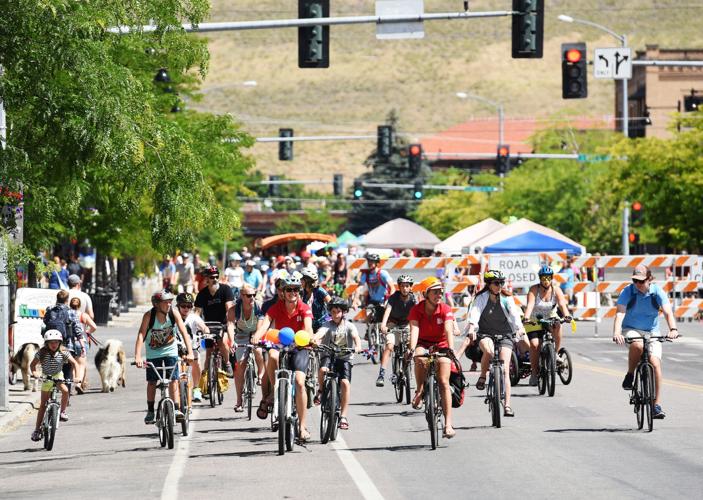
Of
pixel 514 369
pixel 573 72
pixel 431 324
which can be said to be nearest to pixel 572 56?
pixel 573 72

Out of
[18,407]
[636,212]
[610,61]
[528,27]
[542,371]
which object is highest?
[610,61]

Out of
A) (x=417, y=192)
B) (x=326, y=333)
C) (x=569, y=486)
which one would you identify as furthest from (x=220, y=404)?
(x=417, y=192)

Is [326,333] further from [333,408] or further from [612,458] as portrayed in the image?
[612,458]

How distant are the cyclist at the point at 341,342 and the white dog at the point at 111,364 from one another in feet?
28.2

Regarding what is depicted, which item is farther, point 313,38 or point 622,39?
point 622,39

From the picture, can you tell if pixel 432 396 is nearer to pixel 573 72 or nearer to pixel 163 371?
pixel 163 371

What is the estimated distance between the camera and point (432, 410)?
52.4 ft

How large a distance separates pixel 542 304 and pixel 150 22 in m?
7.03

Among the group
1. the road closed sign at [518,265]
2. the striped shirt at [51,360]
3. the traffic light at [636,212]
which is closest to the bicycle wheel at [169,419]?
the striped shirt at [51,360]

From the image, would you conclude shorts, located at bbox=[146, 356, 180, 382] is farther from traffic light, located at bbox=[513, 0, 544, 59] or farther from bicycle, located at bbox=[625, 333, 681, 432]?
traffic light, located at bbox=[513, 0, 544, 59]

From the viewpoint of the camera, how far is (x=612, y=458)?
591 inches

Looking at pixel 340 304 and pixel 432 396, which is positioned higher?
pixel 340 304

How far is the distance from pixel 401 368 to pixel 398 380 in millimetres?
235

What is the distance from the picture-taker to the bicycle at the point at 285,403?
1554 centimetres
